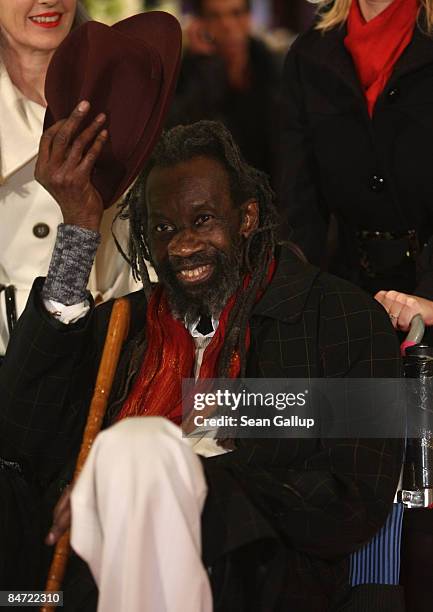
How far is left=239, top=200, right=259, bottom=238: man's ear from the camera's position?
11.2 feet

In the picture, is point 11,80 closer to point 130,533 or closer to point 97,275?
point 97,275

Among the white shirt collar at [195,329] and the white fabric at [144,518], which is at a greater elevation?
the white shirt collar at [195,329]

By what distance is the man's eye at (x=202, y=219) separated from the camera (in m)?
3.34

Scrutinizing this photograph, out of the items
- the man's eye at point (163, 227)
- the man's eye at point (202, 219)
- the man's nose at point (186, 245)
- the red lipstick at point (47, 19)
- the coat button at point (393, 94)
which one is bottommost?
the man's nose at point (186, 245)

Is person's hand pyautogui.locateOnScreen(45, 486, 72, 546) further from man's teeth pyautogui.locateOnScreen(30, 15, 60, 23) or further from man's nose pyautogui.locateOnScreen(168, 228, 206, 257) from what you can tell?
man's teeth pyautogui.locateOnScreen(30, 15, 60, 23)

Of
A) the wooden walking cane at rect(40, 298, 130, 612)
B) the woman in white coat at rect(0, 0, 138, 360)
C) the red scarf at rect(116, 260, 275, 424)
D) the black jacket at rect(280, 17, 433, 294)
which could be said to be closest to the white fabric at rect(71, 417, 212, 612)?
the wooden walking cane at rect(40, 298, 130, 612)

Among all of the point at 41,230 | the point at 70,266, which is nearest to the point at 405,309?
the point at 70,266

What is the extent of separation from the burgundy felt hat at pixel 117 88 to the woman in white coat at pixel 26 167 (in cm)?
42

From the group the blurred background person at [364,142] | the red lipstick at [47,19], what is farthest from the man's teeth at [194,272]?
the red lipstick at [47,19]

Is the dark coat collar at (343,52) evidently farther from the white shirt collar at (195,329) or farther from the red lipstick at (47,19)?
the white shirt collar at (195,329)

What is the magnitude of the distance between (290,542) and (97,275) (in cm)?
126

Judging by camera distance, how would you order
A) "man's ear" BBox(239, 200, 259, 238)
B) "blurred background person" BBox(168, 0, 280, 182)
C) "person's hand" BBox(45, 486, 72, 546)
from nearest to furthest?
1. "person's hand" BBox(45, 486, 72, 546)
2. "man's ear" BBox(239, 200, 259, 238)
3. "blurred background person" BBox(168, 0, 280, 182)

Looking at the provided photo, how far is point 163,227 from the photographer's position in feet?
11.1

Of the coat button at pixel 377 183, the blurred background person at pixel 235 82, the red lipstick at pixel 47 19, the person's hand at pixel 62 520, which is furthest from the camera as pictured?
the blurred background person at pixel 235 82
